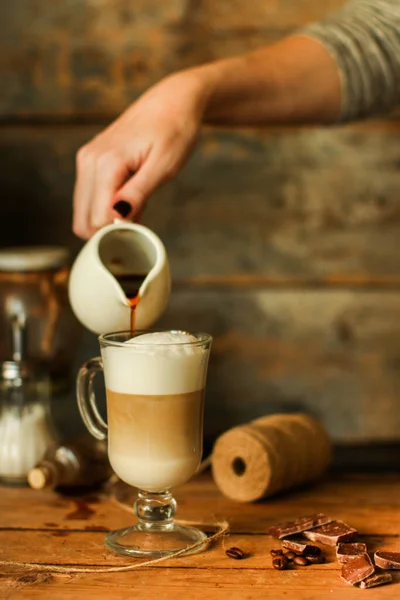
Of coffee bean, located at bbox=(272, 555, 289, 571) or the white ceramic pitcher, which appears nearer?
coffee bean, located at bbox=(272, 555, 289, 571)

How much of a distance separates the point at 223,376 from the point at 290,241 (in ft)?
1.35

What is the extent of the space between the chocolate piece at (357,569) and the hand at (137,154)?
695 millimetres

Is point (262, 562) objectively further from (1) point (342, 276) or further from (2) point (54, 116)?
(2) point (54, 116)

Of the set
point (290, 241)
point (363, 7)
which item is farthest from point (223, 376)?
point (363, 7)

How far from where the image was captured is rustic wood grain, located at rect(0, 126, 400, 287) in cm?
235

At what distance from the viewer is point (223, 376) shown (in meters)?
2.45

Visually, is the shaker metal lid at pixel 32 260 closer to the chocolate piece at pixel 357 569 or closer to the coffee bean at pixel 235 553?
the coffee bean at pixel 235 553

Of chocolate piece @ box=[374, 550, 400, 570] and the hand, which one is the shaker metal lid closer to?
the hand

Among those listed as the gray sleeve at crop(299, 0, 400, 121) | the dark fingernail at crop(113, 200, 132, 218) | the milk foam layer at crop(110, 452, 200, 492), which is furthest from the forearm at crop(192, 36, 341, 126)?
the milk foam layer at crop(110, 452, 200, 492)

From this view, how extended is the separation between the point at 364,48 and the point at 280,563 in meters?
1.13

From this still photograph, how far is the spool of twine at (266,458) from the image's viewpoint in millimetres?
1621

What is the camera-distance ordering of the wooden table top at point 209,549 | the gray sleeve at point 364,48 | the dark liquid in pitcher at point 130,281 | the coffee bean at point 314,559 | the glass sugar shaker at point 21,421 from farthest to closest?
the gray sleeve at point 364,48 < the glass sugar shaker at point 21,421 < the dark liquid in pitcher at point 130,281 < the coffee bean at point 314,559 < the wooden table top at point 209,549

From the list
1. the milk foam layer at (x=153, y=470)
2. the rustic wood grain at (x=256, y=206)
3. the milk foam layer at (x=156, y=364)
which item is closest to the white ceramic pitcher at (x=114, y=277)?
the milk foam layer at (x=156, y=364)

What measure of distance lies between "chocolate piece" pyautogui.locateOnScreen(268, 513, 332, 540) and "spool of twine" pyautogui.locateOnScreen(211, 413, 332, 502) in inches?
5.7
